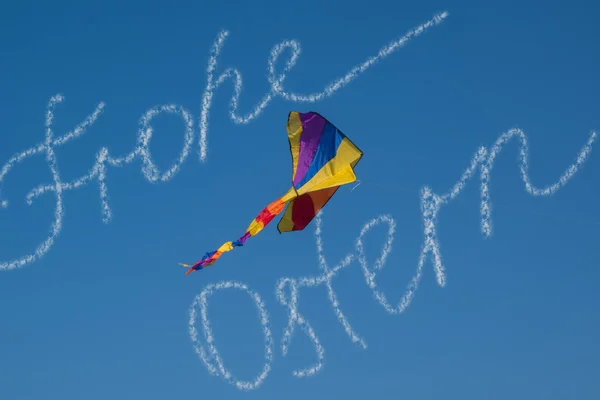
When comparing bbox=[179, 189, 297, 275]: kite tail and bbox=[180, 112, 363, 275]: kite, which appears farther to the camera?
bbox=[180, 112, 363, 275]: kite

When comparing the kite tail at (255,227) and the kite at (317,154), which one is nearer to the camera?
the kite tail at (255,227)

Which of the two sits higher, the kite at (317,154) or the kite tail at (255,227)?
the kite at (317,154)

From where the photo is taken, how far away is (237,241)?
52.6 meters

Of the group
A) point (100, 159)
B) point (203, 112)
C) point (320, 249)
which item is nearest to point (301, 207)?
point (320, 249)

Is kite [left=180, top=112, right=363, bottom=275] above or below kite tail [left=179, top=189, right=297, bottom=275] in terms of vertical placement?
above

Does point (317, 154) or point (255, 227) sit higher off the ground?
point (317, 154)

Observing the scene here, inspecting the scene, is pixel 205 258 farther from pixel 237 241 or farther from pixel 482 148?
pixel 482 148

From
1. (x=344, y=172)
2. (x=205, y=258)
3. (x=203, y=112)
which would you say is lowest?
(x=205, y=258)

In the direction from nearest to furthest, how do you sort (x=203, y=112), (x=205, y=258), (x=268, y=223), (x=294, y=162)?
1. (x=205, y=258)
2. (x=268, y=223)
3. (x=294, y=162)
4. (x=203, y=112)

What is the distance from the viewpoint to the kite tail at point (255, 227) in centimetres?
5112

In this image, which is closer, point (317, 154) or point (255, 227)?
point (255, 227)

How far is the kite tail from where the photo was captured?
51125 millimetres

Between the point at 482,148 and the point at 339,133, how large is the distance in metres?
9.79

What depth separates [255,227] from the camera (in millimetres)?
54656
